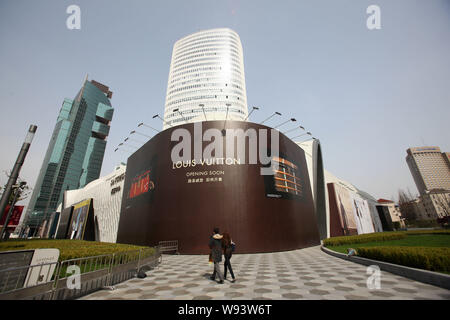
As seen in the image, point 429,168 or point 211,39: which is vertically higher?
point 211,39

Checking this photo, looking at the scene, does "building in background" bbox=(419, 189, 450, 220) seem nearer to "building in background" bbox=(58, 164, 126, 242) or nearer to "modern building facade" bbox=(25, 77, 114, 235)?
"building in background" bbox=(58, 164, 126, 242)

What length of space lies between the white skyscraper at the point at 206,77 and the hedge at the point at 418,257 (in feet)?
176

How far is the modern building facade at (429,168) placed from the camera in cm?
11631

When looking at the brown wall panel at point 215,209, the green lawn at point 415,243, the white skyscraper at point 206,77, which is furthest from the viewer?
the white skyscraper at point 206,77

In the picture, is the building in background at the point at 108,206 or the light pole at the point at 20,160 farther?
the building in background at the point at 108,206

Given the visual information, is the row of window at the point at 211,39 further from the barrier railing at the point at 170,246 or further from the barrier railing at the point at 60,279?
the barrier railing at the point at 60,279

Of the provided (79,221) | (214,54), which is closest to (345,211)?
(79,221)

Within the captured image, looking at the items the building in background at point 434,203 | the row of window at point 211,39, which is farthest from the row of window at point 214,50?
the building in background at point 434,203

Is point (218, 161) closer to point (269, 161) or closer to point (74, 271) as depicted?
point (269, 161)

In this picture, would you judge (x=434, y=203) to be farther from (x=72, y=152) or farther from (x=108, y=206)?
(x=72, y=152)

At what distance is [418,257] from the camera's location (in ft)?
19.7

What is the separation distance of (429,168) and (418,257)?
17240 centimetres

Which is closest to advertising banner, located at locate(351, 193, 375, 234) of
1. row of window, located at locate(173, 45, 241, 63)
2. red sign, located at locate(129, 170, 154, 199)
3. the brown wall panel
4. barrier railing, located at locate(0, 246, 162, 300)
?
the brown wall panel

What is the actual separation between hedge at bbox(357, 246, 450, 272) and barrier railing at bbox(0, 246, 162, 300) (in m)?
10.1
